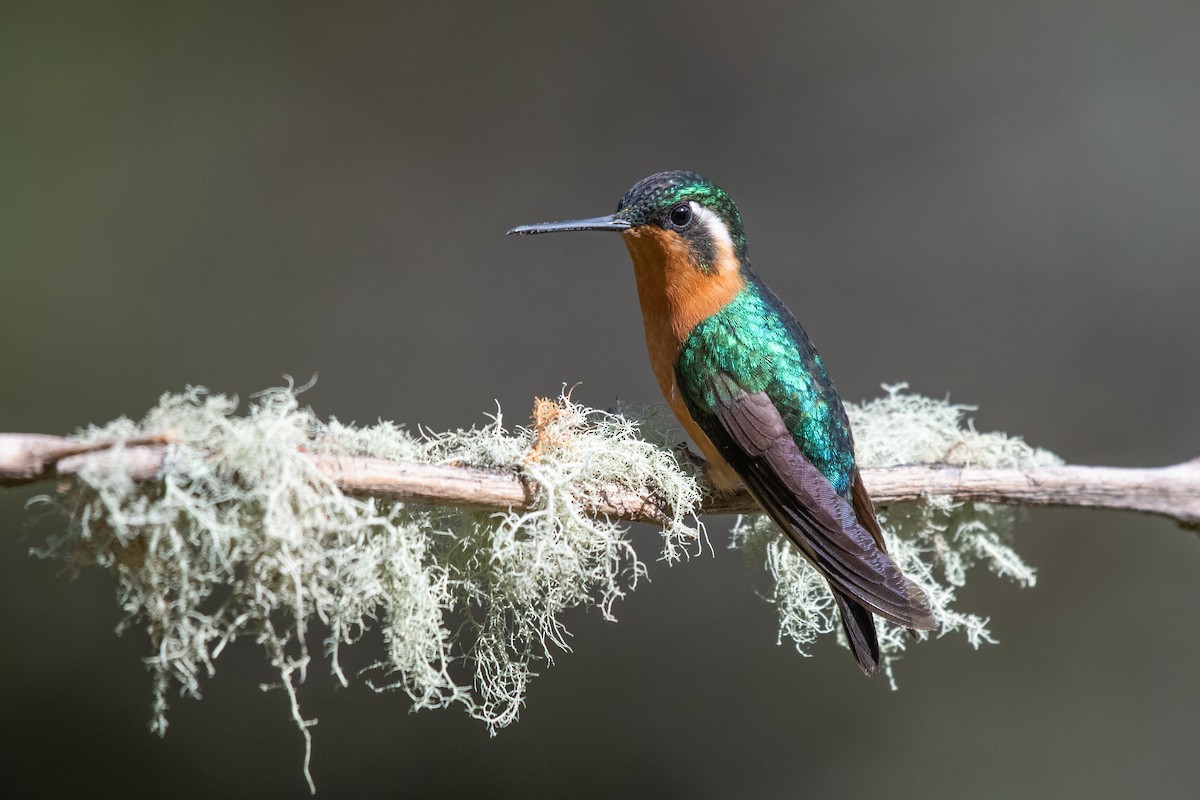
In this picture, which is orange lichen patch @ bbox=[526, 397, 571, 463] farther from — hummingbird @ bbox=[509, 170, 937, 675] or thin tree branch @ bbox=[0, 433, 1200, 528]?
hummingbird @ bbox=[509, 170, 937, 675]

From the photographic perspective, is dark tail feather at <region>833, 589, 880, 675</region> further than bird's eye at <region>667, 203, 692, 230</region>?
No

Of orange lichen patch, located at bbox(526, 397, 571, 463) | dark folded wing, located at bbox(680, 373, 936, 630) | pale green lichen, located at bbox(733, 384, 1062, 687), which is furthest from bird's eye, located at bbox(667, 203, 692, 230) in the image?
pale green lichen, located at bbox(733, 384, 1062, 687)

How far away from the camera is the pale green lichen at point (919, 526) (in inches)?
88.6

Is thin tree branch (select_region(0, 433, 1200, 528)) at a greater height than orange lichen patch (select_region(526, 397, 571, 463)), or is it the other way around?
orange lichen patch (select_region(526, 397, 571, 463))

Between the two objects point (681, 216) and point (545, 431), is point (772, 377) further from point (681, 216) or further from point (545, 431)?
point (545, 431)

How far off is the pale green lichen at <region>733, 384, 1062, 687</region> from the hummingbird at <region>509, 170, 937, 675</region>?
26cm

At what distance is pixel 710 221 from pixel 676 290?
0.56 ft

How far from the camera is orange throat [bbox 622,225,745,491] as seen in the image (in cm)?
209

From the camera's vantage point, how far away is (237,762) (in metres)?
4.12

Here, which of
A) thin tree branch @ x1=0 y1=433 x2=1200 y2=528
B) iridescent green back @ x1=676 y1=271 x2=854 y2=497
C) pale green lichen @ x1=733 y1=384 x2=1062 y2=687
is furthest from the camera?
pale green lichen @ x1=733 y1=384 x2=1062 y2=687

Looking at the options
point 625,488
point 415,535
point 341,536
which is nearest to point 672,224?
point 625,488

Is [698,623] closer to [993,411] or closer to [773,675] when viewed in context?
[773,675]

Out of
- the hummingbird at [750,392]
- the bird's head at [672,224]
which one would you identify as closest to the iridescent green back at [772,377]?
the hummingbird at [750,392]

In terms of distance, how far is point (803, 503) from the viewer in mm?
1896
